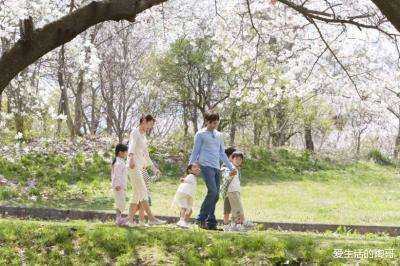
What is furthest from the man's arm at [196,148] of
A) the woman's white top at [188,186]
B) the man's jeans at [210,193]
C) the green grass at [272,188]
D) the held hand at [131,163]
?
the green grass at [272,188]

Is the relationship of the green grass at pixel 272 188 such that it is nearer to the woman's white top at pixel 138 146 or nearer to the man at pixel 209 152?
the man at pixel 209 152

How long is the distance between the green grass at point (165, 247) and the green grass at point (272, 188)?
490 centimetres

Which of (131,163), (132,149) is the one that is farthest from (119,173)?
(132,149)

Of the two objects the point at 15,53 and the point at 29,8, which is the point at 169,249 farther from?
the point at 29,8

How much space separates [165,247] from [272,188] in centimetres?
1118

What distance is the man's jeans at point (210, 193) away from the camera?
983 cm

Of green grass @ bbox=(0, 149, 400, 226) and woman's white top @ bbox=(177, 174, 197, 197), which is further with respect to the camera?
green grass @ bbox=(0, 149, 400, 226)

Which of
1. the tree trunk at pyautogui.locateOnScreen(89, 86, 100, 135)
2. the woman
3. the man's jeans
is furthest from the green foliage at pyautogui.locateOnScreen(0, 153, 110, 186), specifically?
the tree trunk at pyautogui.locateOnScreen(89, 86, 100, 135)

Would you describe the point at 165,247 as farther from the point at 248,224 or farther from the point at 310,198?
the point at 310,198

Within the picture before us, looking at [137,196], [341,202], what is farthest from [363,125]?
[137,196]

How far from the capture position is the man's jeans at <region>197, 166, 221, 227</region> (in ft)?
32.2

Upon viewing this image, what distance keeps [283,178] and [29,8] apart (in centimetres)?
931

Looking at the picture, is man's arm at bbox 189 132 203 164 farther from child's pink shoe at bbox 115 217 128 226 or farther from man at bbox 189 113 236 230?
child's pink shoe at bbox 115 217 128 226

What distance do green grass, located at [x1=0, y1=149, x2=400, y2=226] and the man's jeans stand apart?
3.61 m
